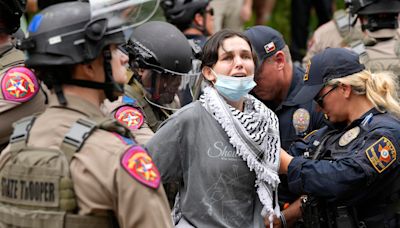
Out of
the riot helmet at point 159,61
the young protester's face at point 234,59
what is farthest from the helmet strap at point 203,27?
the young protester's face at point 234,59

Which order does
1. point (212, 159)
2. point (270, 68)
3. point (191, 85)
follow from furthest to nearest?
point (270, 68)
point (191, 85)
point (212, 159)

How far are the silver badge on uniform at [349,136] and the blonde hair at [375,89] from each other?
20 cm

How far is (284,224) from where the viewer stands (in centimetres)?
540

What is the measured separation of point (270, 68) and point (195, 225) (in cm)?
200

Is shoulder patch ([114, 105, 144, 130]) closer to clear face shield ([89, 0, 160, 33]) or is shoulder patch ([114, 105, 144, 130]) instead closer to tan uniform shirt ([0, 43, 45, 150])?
tan uniform shirt ([0, 43, 45, 150])

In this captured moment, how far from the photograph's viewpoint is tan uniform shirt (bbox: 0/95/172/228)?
3.45m

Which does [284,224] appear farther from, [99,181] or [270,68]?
[99,181]

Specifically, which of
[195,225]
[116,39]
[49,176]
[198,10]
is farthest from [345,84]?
[198,10]

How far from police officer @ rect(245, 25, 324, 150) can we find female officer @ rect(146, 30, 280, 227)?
1.31 metres

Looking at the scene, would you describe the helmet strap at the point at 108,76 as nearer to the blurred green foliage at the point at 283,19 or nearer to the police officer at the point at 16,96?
the police officer at the point at 16,96

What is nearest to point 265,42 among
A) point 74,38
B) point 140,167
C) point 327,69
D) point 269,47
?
point 269,47

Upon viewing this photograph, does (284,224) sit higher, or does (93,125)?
(93,125)

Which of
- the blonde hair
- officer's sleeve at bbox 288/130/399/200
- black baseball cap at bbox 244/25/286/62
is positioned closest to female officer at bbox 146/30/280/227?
officer's sleeve at bbox 288/130/399/200

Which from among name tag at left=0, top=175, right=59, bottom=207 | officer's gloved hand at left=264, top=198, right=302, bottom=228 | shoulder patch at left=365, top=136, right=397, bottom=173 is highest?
name tag at left=0, top=175, right=59, bottom=207
